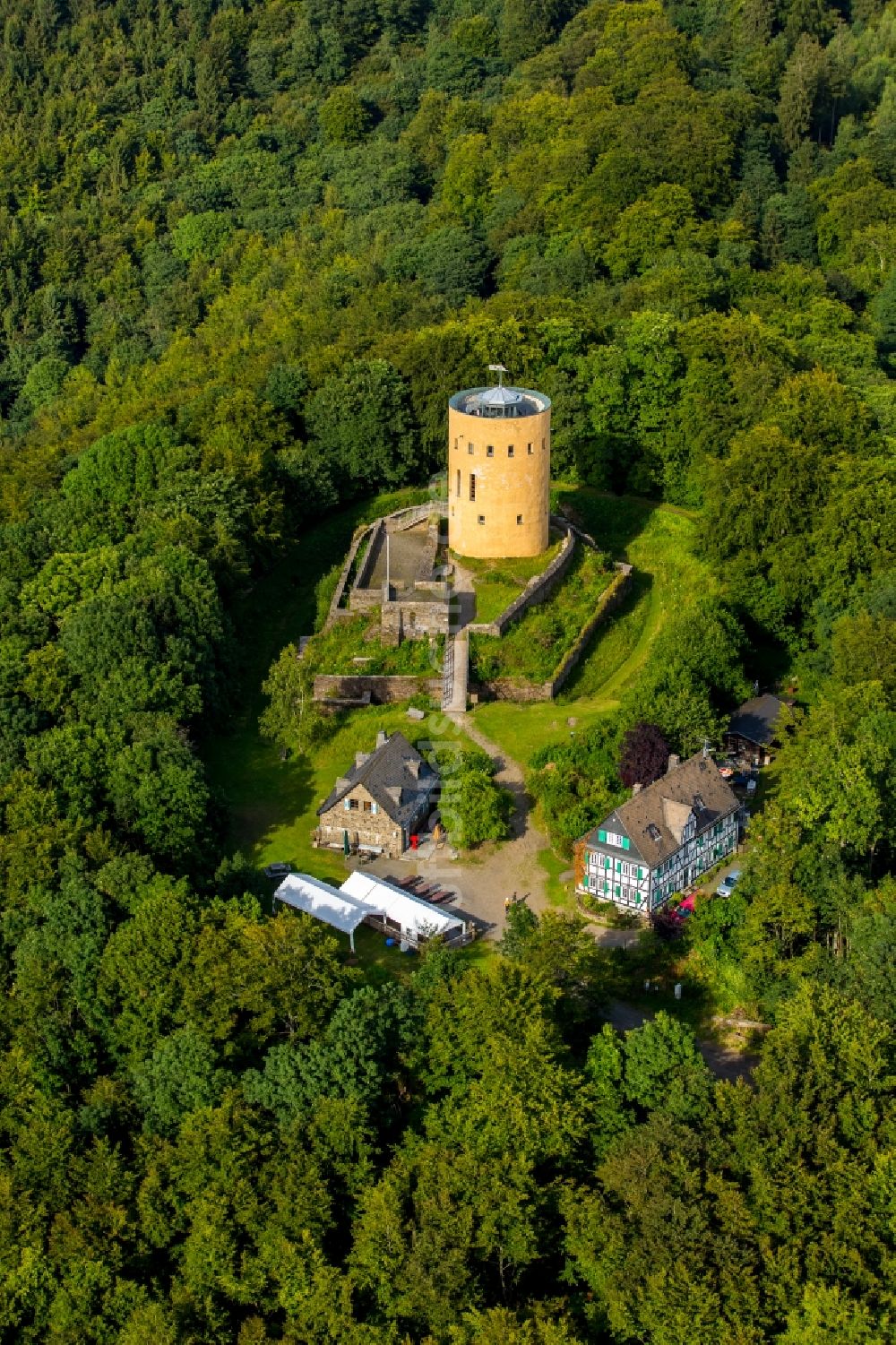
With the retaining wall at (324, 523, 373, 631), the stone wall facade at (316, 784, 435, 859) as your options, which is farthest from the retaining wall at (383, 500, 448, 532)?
the stone wall facade at (316, 784, 435, 859)

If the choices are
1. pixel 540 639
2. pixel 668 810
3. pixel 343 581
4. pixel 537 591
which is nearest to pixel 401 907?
pixel 668 810

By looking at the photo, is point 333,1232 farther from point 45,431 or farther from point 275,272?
point 275,272

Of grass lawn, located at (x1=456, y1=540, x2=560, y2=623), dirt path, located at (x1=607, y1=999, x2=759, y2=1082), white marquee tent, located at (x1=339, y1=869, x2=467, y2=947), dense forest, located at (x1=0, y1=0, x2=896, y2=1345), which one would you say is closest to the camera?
dense forest, located at (x1=0, y1=0, x2=896, y2=1345)

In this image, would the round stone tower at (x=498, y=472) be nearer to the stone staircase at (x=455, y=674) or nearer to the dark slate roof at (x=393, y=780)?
the stone staircase at (x=455, y=674)

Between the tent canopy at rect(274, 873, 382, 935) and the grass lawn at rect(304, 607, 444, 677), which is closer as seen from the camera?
the tent canopy at rect(274, 873, 382, 935)

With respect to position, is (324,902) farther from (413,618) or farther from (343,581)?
(343,581)

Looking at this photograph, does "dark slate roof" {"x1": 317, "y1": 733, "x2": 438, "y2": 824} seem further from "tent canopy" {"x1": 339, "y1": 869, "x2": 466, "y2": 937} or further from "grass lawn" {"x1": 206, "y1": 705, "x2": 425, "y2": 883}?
"tent canopy" {"x1": 339, "y1": 869, "x2": 466, "y2": 937}

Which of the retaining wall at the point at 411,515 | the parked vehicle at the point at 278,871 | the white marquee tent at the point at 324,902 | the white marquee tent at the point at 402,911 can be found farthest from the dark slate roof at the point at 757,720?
the retaining wall at the point at 411,515
